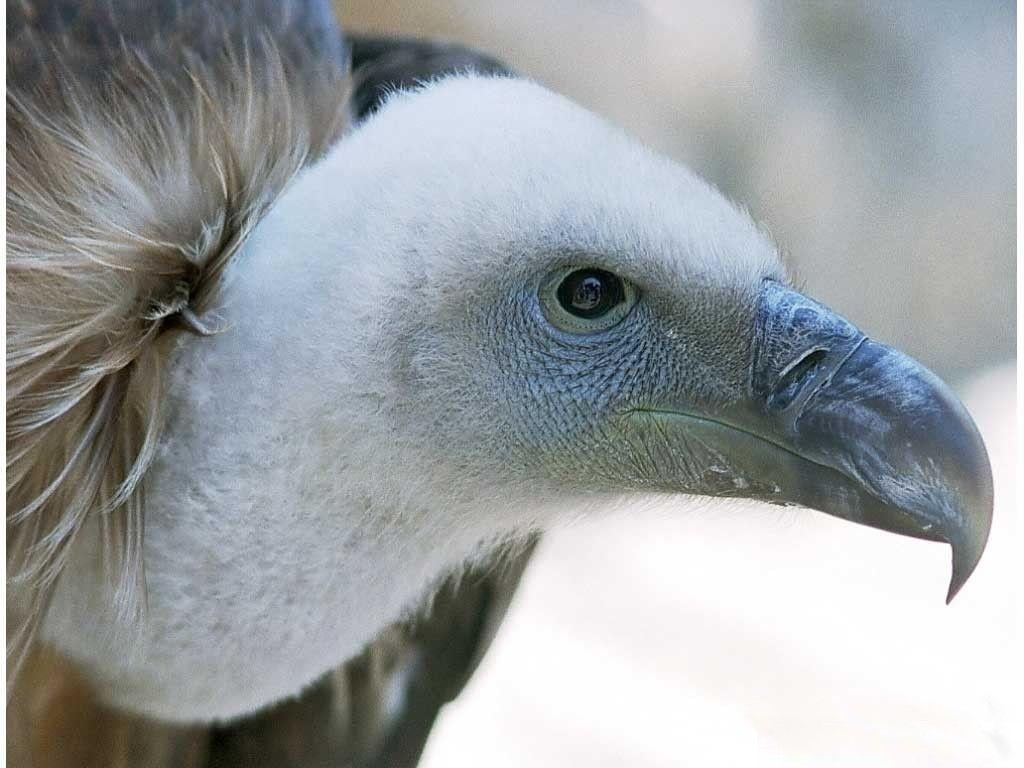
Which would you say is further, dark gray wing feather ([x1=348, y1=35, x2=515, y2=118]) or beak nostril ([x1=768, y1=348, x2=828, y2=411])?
dark gray wing feather ([x1=348, y1=35, x2=515, y2=118])

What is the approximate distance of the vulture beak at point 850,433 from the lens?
0.86 metres

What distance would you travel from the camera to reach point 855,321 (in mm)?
1151

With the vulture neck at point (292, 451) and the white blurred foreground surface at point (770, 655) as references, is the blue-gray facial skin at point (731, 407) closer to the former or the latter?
the vulture neck at point (292, 451)

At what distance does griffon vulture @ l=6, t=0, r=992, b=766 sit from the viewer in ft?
2.94

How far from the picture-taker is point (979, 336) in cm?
118

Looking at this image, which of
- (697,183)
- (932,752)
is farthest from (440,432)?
(932,752)

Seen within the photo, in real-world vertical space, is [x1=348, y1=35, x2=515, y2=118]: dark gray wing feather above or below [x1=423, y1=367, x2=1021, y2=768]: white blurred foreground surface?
above

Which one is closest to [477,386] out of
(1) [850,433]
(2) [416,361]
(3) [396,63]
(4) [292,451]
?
(2) [416,361]

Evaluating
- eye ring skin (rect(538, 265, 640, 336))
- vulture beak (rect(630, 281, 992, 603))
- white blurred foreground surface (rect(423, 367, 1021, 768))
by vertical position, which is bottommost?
white blurred foreground surface (rect(423, 367, 1021, 768))

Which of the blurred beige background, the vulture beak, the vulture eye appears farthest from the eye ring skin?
the blurred beige background

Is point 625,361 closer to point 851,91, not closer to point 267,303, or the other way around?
point 267,303

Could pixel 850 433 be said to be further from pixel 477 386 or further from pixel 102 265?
pixel 102 265

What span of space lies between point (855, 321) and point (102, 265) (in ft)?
2.36

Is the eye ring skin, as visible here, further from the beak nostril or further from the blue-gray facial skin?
the beak nostril
